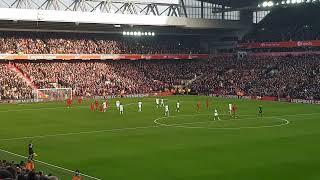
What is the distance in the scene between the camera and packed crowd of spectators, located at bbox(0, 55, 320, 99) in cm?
→ 7775

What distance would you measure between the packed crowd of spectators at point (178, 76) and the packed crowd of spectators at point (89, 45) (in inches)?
88.2

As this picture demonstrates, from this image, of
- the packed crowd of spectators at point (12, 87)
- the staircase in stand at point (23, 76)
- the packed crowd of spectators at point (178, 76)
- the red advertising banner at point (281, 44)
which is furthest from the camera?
the red advertising banner at point (281, 44)

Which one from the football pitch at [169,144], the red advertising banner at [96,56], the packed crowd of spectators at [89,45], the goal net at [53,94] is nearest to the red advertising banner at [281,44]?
the red advertising banner at [96,56]

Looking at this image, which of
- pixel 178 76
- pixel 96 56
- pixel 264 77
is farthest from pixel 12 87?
pixel 264 77

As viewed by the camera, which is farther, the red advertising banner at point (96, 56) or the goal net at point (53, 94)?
the red advertising banner at point (96, 56)

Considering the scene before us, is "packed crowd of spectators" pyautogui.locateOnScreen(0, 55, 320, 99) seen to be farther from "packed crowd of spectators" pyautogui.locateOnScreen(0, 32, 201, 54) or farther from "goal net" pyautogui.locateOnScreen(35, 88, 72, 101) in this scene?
"packed crowd of spectators" pyautogui.locateOnScreen(0, 32, 201, 54)

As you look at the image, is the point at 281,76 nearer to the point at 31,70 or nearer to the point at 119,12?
the point at 119,12

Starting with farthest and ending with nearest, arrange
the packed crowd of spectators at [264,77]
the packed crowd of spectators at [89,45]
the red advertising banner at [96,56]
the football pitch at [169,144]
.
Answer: the packed crowd of spectators at [89,45] < the red advertising banner at [96,56] < the packed crowd of spectators at [264,77] < the football pitch at [169,144]

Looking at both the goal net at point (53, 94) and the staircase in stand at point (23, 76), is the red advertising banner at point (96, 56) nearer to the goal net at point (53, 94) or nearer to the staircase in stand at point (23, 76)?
the staircase in stand at point (23, 76)

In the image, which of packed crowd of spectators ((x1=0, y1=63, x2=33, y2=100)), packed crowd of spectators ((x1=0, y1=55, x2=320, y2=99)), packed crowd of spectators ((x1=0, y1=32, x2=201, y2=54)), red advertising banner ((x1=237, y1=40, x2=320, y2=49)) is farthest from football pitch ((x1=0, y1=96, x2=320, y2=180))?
red advertising banner ((x1=237, y1=40, x2=320, y2=49))

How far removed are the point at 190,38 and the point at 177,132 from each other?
71.2m

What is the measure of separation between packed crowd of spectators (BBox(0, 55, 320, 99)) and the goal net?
1.76 meters

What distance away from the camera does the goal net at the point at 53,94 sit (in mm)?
77581

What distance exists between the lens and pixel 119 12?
314 feet
